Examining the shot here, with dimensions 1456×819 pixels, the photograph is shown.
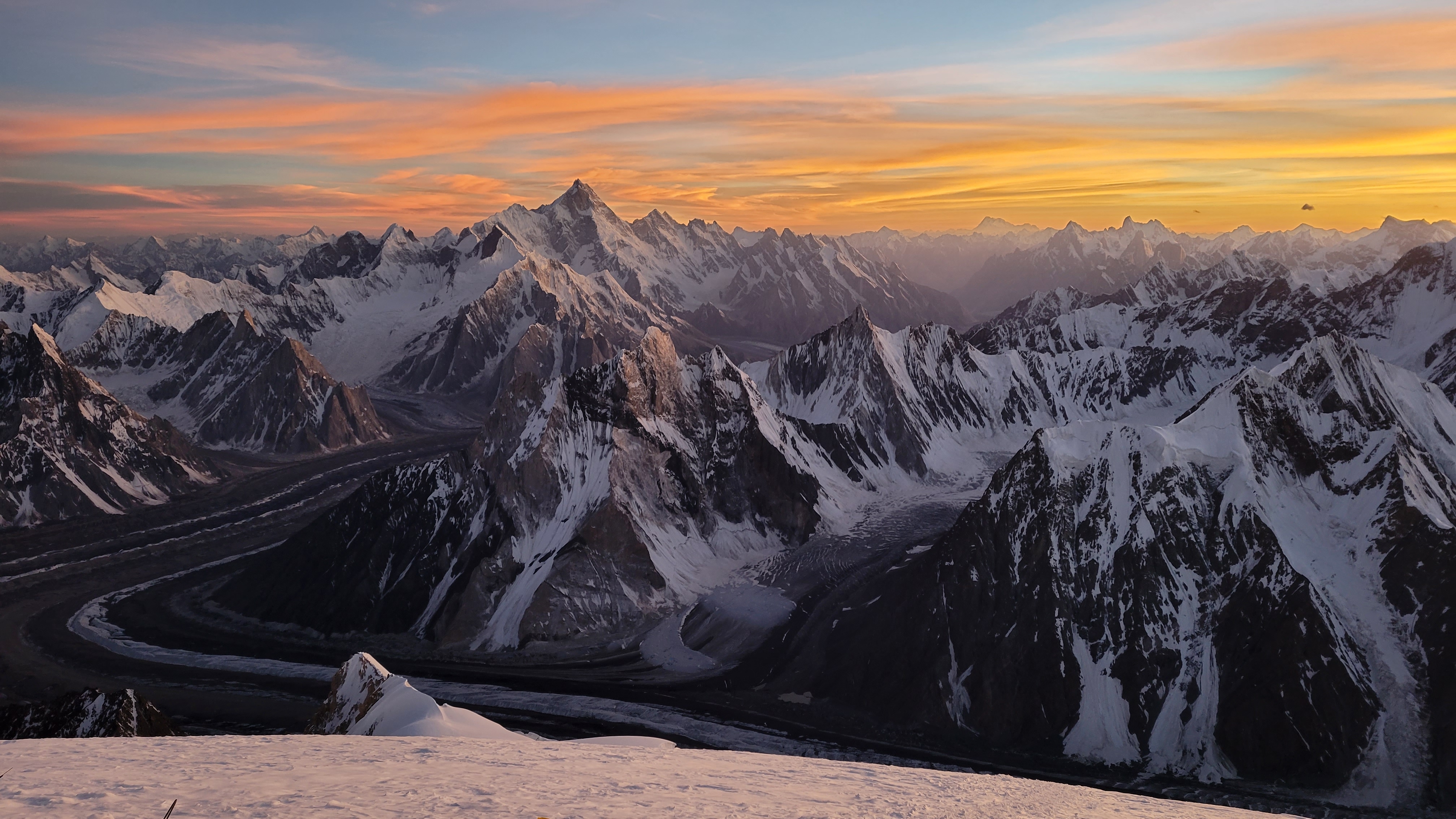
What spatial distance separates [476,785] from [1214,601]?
8765 cm

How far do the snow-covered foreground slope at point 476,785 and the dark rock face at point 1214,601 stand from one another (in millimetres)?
45760

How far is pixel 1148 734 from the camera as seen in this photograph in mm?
92188

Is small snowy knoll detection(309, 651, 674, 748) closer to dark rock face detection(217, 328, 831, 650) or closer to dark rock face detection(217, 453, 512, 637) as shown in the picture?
dark rock face detection(217, 328, 831, 650)

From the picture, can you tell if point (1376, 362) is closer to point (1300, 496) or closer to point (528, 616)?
point (1300, 496)

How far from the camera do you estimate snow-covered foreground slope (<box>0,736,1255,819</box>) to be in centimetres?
3462

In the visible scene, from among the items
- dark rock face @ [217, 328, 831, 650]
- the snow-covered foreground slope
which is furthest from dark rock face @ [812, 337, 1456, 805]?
the snow-covered foreground slope

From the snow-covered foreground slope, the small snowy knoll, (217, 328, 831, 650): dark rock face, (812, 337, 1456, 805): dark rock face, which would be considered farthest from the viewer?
(217, 328, 831, 650): dark rock face

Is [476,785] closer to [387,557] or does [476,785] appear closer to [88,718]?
[88,718]

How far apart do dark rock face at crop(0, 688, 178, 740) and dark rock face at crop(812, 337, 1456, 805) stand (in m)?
71.3

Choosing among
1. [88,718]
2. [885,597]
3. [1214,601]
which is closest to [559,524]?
[885,597]

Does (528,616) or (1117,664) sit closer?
(1117,664)

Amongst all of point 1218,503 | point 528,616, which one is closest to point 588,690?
point 528,616

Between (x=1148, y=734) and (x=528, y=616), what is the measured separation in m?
79.8

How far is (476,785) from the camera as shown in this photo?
3894cm
